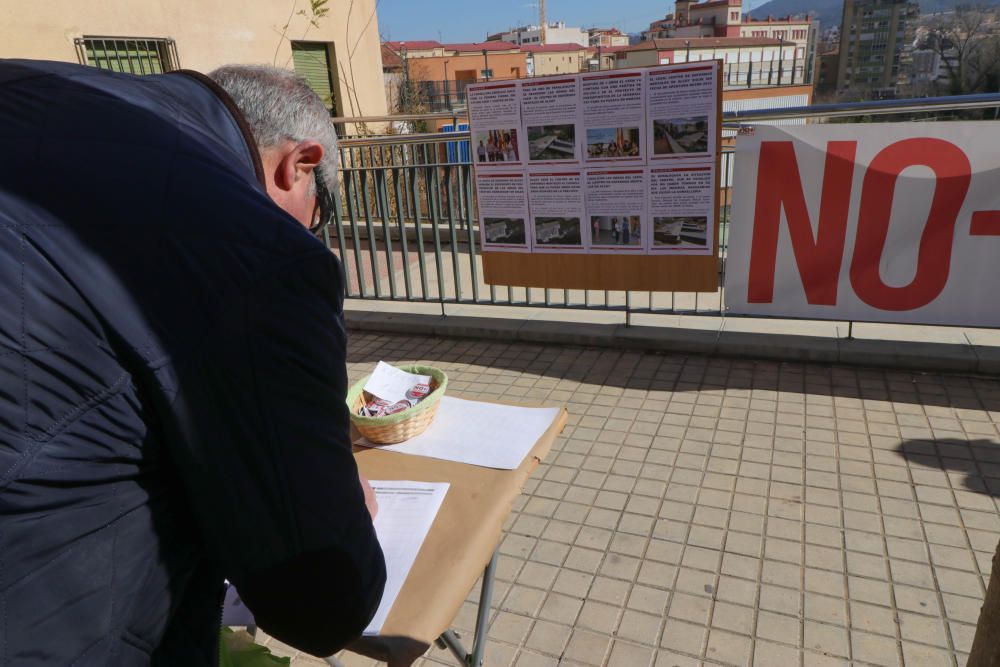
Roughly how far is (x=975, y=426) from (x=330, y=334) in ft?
12.6

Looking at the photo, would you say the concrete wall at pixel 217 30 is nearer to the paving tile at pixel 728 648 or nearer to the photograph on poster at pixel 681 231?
the photograph on poster at pixel 681 231

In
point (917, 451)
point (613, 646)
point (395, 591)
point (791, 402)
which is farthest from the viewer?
point (791, 402)

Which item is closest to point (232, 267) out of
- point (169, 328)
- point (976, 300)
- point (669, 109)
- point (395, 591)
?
point (169, 328)

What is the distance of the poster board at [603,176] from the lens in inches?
167

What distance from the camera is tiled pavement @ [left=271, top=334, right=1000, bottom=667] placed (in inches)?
93.4

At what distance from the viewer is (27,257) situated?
2.69ft

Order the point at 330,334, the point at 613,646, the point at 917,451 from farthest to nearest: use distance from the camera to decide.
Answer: the point at 917,451
the point at 613,646
the point at 330,334

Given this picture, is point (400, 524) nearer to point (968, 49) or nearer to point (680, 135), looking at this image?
point (680, 135)

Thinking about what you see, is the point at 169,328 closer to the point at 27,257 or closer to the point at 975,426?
the point at 27,257

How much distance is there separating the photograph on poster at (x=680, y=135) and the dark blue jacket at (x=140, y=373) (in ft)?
12.1

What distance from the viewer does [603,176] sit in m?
4.54

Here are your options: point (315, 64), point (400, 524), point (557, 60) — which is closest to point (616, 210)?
point (400, 524)

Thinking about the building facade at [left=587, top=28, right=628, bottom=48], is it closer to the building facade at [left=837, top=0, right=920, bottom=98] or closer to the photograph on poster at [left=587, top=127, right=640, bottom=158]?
the building facade at [left=837, top=0, right=920, bottom=98]

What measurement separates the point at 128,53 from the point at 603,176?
8.59m
